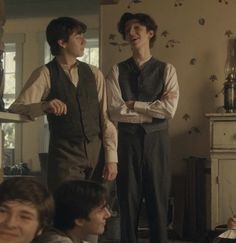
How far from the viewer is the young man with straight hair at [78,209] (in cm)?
166

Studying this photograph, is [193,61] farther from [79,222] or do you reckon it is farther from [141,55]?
[79,222]

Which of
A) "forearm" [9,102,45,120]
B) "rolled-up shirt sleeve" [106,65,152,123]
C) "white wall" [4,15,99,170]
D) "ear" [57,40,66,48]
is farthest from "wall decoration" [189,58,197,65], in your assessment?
"white wall" [4,15,99,170]

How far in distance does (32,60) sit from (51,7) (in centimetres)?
93

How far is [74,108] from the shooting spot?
2.29m

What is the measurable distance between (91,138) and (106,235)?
70.2 inches

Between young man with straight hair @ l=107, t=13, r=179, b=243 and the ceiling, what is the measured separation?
367cm

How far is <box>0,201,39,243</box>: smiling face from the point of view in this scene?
121 centimetres

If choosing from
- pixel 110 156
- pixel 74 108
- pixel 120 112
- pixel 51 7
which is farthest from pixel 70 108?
pixel 51 7

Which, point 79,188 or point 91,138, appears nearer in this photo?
point 79,188

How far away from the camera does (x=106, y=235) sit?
12.8ft

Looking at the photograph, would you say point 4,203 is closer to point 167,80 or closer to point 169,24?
point 167,80

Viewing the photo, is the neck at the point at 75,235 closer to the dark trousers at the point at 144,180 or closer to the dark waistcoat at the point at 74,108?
the dark waistcoat at the point at 74,108

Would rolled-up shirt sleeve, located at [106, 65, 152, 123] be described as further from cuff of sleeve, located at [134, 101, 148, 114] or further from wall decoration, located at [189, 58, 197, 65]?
wall decoration, located at [189, 58, 197, 65]

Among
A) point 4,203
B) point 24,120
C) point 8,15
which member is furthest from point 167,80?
point 8,15
